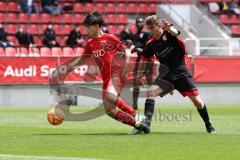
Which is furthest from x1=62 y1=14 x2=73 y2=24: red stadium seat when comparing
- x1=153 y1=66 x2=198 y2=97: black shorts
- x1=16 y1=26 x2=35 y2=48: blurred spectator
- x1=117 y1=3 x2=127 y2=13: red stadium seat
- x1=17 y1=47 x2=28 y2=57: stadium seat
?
x1=153 y1=66 x2=198 y2=97: black shorts

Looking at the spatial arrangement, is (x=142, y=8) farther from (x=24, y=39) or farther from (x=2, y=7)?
(x=24, y=39)

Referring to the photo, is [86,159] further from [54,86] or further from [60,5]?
[60,5]

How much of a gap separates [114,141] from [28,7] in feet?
70.0

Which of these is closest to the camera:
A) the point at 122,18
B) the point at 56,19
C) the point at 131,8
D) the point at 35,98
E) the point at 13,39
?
the point at 35,98

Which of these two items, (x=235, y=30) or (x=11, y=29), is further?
(x=235, y=30)

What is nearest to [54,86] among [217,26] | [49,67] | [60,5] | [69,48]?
[49,67]

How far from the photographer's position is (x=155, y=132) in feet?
46.2

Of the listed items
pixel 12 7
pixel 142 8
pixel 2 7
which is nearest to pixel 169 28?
pixel 2 7

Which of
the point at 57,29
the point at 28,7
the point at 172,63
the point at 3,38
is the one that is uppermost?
the point at 172,63

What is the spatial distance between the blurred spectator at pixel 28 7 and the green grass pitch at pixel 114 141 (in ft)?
52.5

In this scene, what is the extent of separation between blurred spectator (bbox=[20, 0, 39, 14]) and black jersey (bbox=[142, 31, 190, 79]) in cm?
1946

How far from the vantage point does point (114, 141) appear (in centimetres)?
1216

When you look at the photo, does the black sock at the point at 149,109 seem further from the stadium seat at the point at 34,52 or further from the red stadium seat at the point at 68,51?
the red stadium seat at the point at 68,51

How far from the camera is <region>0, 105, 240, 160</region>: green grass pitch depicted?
1016 cm
